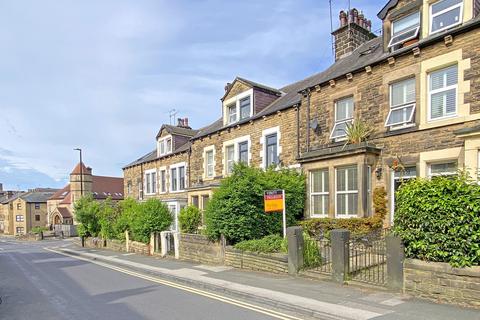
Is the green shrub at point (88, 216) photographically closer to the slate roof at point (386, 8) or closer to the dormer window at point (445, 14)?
the slate roof at point (386, 8)

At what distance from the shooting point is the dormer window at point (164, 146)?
32.3 metres

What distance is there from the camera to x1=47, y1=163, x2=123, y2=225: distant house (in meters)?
61.0

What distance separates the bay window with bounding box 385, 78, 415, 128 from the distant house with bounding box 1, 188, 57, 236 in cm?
8407

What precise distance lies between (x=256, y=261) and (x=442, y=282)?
6.22m

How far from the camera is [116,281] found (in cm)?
1209

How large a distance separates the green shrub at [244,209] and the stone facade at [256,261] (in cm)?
71

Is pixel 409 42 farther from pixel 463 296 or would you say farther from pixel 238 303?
pixel 238 303

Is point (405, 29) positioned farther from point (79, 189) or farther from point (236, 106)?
point (79, 189)

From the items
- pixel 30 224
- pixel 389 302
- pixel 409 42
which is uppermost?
pixel 409 42

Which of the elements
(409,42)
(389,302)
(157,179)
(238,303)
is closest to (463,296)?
(389,302)

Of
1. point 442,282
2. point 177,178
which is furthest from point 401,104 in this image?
point 177,178

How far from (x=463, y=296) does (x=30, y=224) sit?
292 ft

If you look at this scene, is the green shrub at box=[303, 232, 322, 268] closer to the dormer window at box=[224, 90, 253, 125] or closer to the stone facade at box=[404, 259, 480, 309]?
the stone facade at box=[404, 259, 480, 309]

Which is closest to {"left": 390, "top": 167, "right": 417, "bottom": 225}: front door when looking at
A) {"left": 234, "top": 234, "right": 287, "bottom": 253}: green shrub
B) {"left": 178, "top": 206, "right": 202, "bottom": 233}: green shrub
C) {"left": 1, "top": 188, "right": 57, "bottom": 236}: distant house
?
{"left": 234, "top": 234, "right": 287, "bottom": 253}: green shrub
